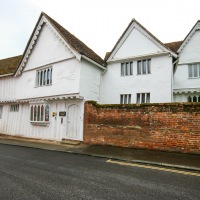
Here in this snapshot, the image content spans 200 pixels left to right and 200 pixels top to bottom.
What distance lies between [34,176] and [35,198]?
61.5 inches

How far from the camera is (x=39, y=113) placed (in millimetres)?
13781

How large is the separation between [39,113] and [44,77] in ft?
10.0

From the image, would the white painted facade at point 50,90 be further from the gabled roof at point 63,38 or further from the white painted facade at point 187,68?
the white painted facade at point 187,68

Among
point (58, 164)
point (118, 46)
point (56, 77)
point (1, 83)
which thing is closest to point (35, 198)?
point (58, 164)

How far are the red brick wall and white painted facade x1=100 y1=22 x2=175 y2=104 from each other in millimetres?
4339

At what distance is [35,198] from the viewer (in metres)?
3.64

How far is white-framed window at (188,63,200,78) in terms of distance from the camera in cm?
1664

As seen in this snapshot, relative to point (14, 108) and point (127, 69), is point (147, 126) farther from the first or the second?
point (14, 108)

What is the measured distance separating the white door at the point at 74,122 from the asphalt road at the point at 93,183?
5.56m

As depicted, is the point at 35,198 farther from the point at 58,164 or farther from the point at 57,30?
the point at 57,30

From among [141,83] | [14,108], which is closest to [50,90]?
[14,108]

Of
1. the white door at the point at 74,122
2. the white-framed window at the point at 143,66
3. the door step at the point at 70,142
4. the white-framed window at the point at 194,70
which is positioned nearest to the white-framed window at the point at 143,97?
the white-framed window at the point at 143,66

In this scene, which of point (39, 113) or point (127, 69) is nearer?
point (39, 113)

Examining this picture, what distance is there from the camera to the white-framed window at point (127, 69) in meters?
14.6
